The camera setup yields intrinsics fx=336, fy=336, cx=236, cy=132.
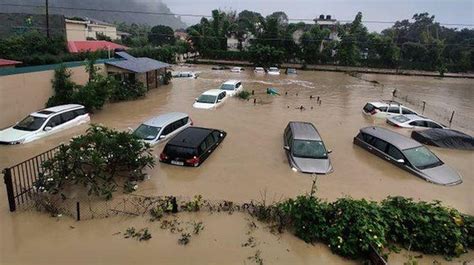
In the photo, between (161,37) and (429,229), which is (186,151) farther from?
(161,37)

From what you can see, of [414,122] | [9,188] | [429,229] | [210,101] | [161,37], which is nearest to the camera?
[429,229]

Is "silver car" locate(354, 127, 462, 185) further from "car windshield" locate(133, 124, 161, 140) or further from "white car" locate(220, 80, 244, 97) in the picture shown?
"white car" locate(220, 80, 244, 97)

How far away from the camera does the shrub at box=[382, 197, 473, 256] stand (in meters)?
7.95

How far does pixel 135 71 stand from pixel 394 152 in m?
18.9

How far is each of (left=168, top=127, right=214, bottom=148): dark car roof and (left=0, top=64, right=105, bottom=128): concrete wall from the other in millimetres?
9298

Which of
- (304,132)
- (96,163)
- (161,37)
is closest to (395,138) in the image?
(304,132)

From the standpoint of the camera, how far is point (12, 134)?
14.3 m

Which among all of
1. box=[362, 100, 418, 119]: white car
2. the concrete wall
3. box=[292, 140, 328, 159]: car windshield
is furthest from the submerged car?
box=[362, 100, 418, 119]: white car

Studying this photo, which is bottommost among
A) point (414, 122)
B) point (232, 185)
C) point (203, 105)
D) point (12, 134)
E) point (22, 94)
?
point (232, 185)

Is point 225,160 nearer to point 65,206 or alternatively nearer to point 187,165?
point 187,165

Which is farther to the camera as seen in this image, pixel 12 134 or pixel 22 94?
pixel 22 94

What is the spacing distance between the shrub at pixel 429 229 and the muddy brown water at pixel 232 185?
409 millimetres

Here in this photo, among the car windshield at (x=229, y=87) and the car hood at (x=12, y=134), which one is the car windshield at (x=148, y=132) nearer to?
the car hood at (x=12, y=134)

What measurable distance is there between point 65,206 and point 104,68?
17.7 metres
